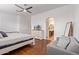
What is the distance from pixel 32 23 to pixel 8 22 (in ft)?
1.57

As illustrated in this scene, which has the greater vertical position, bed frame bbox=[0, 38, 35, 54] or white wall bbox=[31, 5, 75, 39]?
white wall bbox=[31, 5, 75, 39]

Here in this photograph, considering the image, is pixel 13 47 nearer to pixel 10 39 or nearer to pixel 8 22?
pixel 10 39

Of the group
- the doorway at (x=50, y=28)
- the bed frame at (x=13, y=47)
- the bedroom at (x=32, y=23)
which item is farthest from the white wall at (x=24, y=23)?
the doorway at (x=50, y=28)

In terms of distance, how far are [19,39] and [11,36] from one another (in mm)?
237

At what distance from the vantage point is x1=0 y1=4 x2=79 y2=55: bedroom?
1.45 meters

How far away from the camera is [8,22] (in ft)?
4.92

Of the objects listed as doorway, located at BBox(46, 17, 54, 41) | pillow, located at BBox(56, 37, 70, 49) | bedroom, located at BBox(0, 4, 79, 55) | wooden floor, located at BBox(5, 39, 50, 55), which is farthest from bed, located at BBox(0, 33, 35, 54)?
pillow, located at BBox(56, 37, 70, 49)

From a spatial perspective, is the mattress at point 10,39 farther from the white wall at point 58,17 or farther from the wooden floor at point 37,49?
the white wall at point 58,17

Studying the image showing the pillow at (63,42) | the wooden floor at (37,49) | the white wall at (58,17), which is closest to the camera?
the wooden floor at (37,49)

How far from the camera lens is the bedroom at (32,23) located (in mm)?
1453

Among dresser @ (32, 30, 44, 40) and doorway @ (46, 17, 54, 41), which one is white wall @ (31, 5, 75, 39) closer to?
doorway @ (46, 17, 54, 41)

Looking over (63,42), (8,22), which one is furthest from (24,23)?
(63,42)
